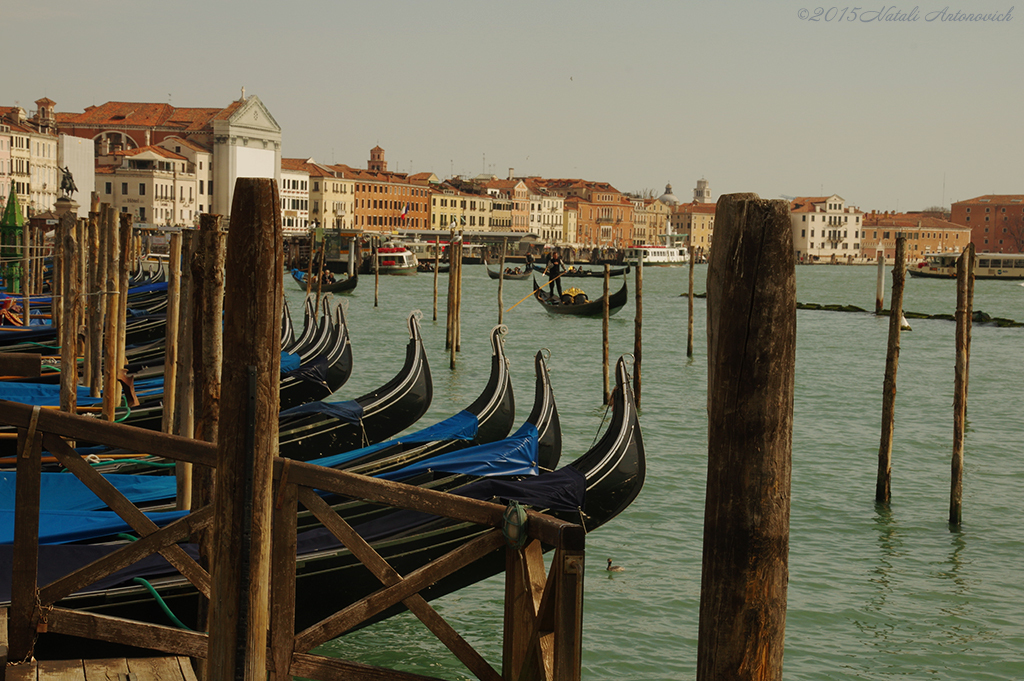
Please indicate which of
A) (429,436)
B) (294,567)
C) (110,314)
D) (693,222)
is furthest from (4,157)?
(693,222)

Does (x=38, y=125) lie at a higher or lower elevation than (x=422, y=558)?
A: higher

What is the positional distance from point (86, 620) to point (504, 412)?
342 cm

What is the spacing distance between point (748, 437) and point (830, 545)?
4328 mm

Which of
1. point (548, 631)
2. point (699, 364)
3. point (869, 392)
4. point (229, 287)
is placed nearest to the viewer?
point (229, 287)

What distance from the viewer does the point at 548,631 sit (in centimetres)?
241

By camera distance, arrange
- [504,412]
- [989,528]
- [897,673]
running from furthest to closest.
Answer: [989,528], [504,412], [897,673]

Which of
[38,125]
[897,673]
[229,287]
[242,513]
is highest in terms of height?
[38,125]

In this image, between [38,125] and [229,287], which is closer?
[229,287]

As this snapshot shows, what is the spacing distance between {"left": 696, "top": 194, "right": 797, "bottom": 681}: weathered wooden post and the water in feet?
7.76

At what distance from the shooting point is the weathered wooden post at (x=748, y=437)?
1.76m

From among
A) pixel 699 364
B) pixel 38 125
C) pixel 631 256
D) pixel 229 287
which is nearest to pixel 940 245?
pixel 631 256

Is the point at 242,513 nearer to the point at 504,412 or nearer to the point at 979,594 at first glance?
the point at 504,412

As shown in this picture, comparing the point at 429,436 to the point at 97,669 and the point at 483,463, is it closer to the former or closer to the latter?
the point at 483,463

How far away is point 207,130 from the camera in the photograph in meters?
51.2
